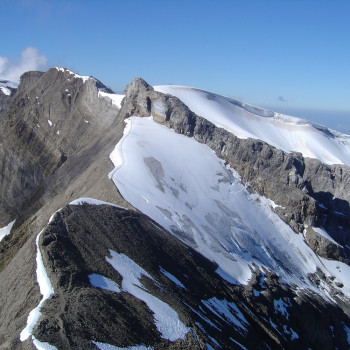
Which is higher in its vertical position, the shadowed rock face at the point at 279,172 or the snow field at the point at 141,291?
the shadowed rock face at the point at 279,172

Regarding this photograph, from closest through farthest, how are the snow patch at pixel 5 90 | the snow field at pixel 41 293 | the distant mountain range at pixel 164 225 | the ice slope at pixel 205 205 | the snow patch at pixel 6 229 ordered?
the snow field at pixel 41 293 < the distant mountain range at pixel 164 225 < the ice slope at pixel 205 205 < the snow patch at pixel 6 229 < the snow patch at pixel 5 90

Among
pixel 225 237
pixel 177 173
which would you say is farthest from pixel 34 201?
pixel 225 237

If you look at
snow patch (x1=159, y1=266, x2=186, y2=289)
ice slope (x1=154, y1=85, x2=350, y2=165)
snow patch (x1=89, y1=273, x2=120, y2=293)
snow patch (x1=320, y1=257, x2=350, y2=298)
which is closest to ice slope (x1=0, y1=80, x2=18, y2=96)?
ice slope (x1=154, y1=85, x2=350, y2=165)

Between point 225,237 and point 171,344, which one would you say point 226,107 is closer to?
point 225,237

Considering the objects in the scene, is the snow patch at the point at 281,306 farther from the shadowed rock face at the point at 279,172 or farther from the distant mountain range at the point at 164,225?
the shadowed rock face at the point at 279,172

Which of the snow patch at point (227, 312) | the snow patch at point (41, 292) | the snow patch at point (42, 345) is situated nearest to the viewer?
the snow patch at point (42, 345)

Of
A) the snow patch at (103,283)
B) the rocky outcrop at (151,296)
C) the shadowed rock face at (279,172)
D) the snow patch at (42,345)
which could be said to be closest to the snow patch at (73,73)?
the shadowed rock face at (279,172)

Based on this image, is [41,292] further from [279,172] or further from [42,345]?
[279,172]
